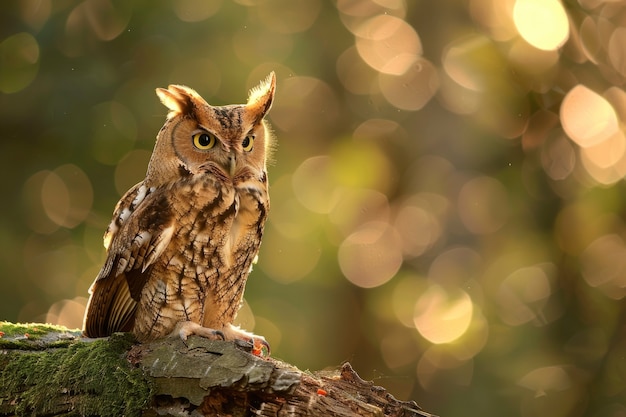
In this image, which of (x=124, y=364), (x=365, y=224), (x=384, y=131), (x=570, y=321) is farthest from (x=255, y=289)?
(x=124, y=364)

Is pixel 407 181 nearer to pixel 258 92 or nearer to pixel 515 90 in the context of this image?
pixel 515 90

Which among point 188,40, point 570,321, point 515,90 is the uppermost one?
point 515,90

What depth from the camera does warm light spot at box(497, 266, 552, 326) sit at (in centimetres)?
682

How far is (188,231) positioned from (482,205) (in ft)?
15.6

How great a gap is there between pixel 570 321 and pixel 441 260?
1197mm

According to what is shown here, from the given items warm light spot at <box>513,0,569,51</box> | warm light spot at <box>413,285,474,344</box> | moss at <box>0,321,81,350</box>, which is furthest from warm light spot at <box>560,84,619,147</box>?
moss at <box>0,321,81,350</box>

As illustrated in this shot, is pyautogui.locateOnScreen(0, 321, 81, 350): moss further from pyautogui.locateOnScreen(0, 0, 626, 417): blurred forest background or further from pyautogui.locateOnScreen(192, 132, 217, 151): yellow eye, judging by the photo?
pyautogui.locateOnScreen(0, 0, 626, 417): blurred forest background

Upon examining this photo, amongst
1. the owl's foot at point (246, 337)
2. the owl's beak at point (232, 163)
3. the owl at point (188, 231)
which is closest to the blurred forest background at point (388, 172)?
the owl's foot at point (246, 337)

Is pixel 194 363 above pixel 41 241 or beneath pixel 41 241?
beneath

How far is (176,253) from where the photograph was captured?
2.88 m

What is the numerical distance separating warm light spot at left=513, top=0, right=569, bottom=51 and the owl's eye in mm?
4740

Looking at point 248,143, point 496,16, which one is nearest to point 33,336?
point 248,143

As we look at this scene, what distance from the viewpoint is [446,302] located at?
6906 mm

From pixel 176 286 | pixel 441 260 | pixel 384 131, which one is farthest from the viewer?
pixel 384 131
